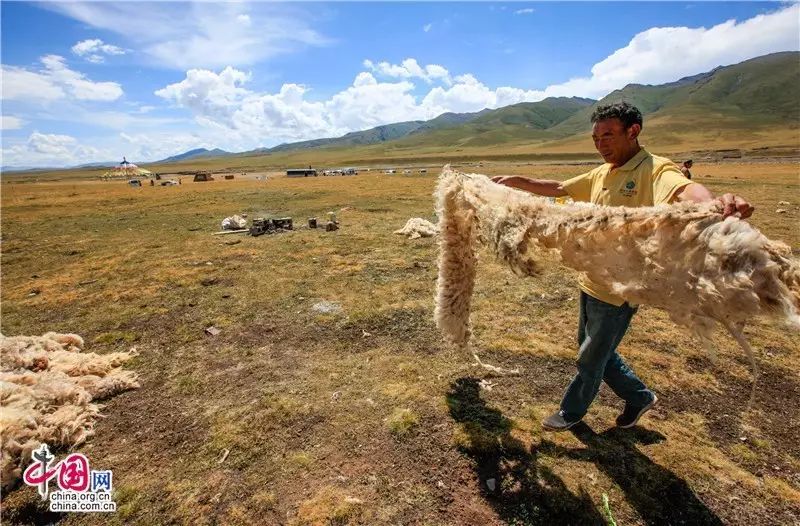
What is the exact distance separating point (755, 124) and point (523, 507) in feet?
801

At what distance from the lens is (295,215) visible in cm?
2411

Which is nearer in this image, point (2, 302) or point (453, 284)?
point (453, 284)

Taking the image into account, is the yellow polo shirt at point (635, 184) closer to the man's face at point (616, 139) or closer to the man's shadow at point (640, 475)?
the man's face at point (616, 139)

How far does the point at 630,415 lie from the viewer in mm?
5156

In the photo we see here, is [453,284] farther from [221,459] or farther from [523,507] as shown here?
[221,459]

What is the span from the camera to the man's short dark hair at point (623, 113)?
385cm

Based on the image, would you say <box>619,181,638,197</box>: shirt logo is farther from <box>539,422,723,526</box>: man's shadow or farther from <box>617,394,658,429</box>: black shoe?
<box>539,422,723,526</box>: man's shadow

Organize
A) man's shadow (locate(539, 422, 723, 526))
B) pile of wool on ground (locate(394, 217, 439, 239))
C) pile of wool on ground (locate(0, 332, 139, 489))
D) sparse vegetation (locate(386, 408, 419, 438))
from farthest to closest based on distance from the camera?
1. pile of wool on ground (locate(394, 217, 439, 239))
2. sparse vegetation (locate(386, 408, 419, 438))
3. pile of wool on ground (locate(0, 332, 139, 489))
4. man's shadow (locate(539, 422, 723, 526))

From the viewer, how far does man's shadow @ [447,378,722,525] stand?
4.05m

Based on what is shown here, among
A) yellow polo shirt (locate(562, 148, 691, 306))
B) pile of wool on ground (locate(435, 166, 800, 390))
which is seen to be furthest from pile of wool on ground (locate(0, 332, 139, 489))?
yellow polo shirt (locate(562, 148, 691, 306))

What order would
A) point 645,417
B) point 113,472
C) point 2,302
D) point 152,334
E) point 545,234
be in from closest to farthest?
point 545,234
point 113,472
point 645,417
point 152,334
point 2,302

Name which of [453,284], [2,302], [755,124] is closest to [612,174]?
[453,284]

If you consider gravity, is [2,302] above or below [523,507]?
above

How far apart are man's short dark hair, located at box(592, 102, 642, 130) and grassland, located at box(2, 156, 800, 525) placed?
223cm
